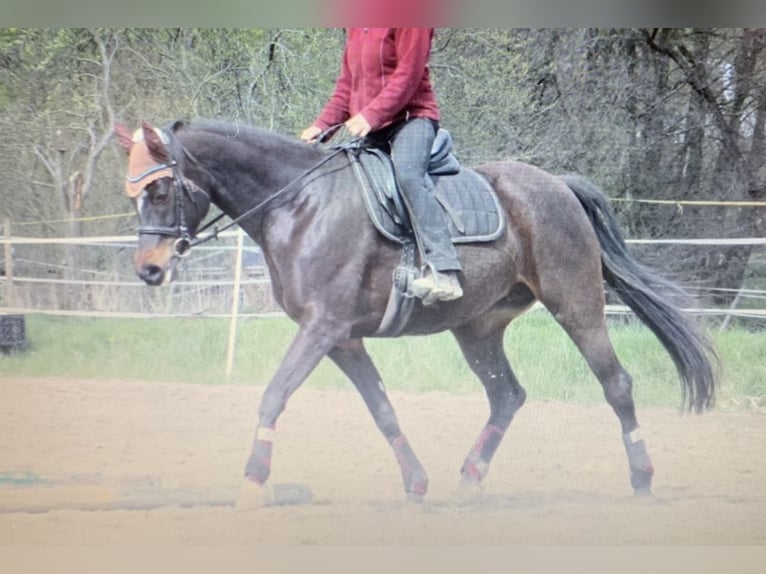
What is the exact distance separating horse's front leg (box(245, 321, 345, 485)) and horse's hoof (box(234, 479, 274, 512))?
178 mm

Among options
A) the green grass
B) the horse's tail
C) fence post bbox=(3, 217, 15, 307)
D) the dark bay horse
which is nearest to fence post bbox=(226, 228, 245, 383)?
the green grass

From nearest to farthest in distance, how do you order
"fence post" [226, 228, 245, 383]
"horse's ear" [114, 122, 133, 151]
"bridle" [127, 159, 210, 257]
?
"bridle" [127, 159, 210, 257] < "horse's ear" [114, 122, 133, 151] < "fence post" [226, 228, 245, 383]

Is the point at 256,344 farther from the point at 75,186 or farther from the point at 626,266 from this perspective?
the point at 626,266

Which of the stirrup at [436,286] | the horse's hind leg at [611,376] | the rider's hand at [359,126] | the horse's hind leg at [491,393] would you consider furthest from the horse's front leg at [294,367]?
the horse's hind leg at [611,376]

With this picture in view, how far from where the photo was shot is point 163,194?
3.10 metres

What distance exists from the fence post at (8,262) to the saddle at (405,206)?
123cm

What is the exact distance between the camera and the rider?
3145 mm

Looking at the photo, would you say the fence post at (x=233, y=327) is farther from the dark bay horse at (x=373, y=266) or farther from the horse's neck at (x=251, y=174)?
the horse's neck at (x=251, y=174)

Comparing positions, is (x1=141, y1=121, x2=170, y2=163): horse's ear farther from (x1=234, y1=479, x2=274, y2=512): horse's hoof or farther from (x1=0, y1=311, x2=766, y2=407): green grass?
(x1=234, y1=479, x2=274, y2=512): horse's hoof

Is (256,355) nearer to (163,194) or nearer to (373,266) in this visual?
(373,266)

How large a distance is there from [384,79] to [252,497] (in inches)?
58.9

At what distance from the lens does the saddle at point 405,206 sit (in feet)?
10.4

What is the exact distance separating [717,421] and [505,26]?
64.3 inches

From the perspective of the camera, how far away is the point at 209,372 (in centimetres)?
333
